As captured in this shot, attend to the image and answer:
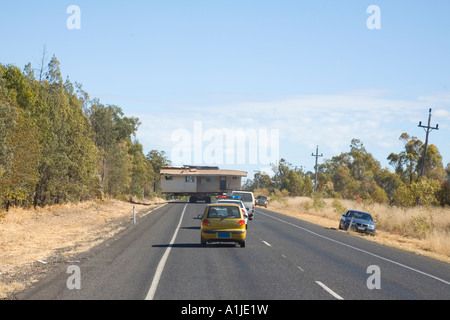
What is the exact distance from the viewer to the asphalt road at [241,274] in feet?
A: 34.3

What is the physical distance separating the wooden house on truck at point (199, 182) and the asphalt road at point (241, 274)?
2402 inches

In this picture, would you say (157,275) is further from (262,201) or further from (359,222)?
(262,201)

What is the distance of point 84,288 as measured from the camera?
10766 mm

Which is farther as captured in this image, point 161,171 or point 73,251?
point 161,171

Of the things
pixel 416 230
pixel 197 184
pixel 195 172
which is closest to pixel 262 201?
pixel 197 184

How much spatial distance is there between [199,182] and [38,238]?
60.1m

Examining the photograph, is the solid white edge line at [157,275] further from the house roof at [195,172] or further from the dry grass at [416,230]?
the house roof at [195,172]

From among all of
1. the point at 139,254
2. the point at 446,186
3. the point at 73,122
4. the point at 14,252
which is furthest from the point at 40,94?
the point at 446,186

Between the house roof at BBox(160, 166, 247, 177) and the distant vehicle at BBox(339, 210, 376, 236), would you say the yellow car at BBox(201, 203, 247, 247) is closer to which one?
the distant vehicle at BBox(339, 210, 376, 236)

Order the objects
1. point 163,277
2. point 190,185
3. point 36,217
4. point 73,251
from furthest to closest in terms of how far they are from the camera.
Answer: point 190,185 < point 36,217 < point 73,251 < point 163,277

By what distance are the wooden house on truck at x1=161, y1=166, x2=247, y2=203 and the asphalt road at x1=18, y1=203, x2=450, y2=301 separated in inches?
2402

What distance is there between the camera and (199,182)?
3265 inches
